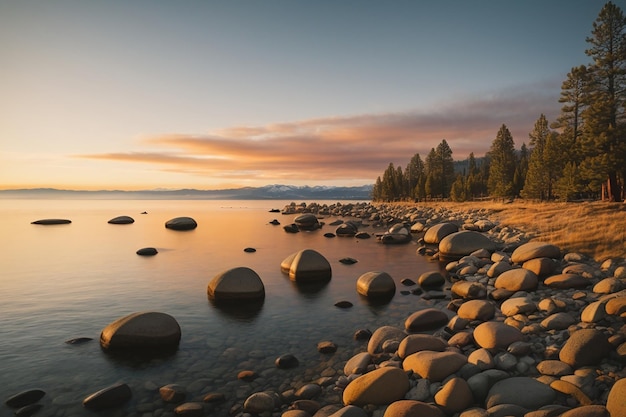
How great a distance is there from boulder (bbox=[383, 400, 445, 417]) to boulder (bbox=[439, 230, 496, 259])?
58.5 ft

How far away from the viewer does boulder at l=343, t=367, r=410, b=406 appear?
6.39 meters

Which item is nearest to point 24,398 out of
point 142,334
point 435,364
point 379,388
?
point 142,334

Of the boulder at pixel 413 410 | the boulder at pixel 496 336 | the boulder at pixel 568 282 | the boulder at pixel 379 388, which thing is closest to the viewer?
the boulder at pixel 413 410

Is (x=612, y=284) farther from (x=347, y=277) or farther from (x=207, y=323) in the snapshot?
(x=207, y=323)

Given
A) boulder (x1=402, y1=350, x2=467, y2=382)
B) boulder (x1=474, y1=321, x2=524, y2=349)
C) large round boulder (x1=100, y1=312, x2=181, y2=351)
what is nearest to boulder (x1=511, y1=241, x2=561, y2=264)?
boulder (x1=474, y1=321, x2=524, y2=349)

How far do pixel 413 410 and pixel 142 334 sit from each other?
289 inches

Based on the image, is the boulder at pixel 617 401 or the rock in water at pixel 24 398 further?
the rock in water at pixel 24 398

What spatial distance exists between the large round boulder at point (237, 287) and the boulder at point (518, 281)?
30.3 ft

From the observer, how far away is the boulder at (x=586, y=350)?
6.86m

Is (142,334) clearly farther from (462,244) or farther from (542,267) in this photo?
(462,244)

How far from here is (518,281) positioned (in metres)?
12.7

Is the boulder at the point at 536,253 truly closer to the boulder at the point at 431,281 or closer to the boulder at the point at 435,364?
the boulder at the point at 431,281

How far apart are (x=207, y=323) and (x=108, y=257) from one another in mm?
19167

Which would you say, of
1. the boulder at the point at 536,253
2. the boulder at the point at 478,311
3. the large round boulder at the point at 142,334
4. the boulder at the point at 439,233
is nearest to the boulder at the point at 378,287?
the boulder at the point at 478,311
